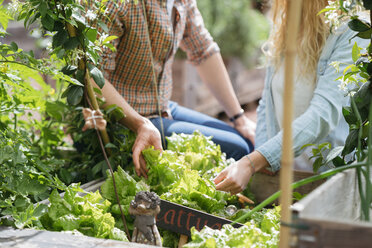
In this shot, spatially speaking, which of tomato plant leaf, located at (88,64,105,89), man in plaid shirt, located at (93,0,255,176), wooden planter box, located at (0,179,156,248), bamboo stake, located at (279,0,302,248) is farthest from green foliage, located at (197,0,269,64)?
bamboo stake, located at (279,0,302,248)

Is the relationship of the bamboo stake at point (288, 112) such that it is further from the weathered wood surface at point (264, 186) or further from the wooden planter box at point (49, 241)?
the weathered wood surface at point (264, 186)

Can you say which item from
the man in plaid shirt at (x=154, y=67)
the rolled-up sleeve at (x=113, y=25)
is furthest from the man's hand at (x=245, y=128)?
the rolled-up sleeve at (x=113, y=25)

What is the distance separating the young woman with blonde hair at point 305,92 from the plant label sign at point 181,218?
10.8 inches

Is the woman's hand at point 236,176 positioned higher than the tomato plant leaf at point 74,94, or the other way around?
the tomato plant leaf at point 74,94

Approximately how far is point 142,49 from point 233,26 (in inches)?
150

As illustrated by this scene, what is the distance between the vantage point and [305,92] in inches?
73.5

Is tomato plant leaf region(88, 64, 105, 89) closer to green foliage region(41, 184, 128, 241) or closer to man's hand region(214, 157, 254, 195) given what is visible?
green foliage region(41, 184, 128, 241)

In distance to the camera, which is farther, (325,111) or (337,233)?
(325,111)

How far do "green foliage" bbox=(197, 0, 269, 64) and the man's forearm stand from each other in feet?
8.67

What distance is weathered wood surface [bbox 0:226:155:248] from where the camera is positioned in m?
0.91

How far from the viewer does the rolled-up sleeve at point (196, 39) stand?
2.20 m

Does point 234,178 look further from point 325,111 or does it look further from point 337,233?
point 337,233

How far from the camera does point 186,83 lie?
16.7 feet

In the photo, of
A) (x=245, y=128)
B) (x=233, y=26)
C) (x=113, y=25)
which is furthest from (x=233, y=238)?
(x=233, y=26)
